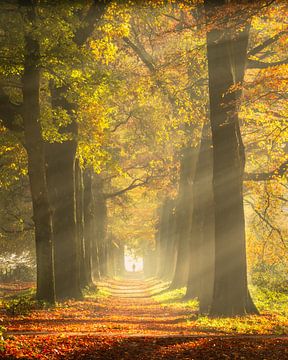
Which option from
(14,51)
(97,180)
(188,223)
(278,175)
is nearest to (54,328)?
(14,51)

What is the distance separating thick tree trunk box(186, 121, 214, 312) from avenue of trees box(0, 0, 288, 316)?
68 mm

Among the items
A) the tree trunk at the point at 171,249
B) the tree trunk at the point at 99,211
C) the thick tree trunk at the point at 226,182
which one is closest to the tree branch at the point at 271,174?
the thick tree trunk at the point at 226,182

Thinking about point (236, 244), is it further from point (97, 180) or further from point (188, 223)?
point (97, 180)

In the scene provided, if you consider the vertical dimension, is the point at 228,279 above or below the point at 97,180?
below

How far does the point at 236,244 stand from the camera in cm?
1577

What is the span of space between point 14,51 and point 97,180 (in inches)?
993

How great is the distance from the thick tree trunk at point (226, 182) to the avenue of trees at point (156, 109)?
32 millimetres

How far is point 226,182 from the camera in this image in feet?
51.9

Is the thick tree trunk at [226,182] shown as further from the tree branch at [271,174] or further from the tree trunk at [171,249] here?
the tree trunk at [171,249]

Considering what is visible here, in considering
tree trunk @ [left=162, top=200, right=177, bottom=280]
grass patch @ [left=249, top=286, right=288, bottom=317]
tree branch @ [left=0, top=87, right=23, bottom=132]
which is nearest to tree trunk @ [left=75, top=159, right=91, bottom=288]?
tree branch @ [left=0, top=87, right=23, bottom=132]

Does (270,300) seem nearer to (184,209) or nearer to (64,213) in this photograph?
(64,213)

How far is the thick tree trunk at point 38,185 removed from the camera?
1825 centimetres

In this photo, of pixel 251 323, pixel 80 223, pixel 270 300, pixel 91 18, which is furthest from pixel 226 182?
pixel 80 223

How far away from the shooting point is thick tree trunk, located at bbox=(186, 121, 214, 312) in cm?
2341
